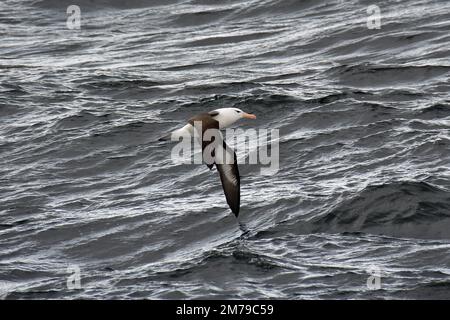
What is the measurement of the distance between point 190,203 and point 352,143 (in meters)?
3.44

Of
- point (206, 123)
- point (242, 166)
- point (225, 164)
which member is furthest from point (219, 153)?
point (242, 166)

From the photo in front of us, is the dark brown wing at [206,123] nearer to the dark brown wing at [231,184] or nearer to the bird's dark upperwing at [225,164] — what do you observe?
the bird's dark upperwing at [225,164]

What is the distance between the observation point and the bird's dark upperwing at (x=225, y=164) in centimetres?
1571

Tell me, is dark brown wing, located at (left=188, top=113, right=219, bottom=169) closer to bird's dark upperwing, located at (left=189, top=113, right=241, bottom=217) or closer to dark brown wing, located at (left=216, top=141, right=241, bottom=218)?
bird's dark upperwing, located at (left=189, top=113, right=241, bottom=217)

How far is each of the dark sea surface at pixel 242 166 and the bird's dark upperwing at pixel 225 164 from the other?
39cm

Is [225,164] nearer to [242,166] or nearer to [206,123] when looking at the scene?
[206,123]

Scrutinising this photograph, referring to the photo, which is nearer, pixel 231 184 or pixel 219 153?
pixel 231 184

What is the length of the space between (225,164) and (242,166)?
95.4 inches

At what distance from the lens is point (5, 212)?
17047mm

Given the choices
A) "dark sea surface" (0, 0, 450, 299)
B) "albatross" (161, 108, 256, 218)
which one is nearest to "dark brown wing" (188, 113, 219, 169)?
"albatross" (161, 108, 256, 218)

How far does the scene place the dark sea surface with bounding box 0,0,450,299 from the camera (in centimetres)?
1402

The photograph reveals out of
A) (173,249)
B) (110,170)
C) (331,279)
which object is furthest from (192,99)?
(331,279)

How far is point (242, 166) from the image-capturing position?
18.2 m

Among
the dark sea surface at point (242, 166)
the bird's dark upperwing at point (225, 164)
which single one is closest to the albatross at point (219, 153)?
the bird's dark upperwing at point (225, 164)
